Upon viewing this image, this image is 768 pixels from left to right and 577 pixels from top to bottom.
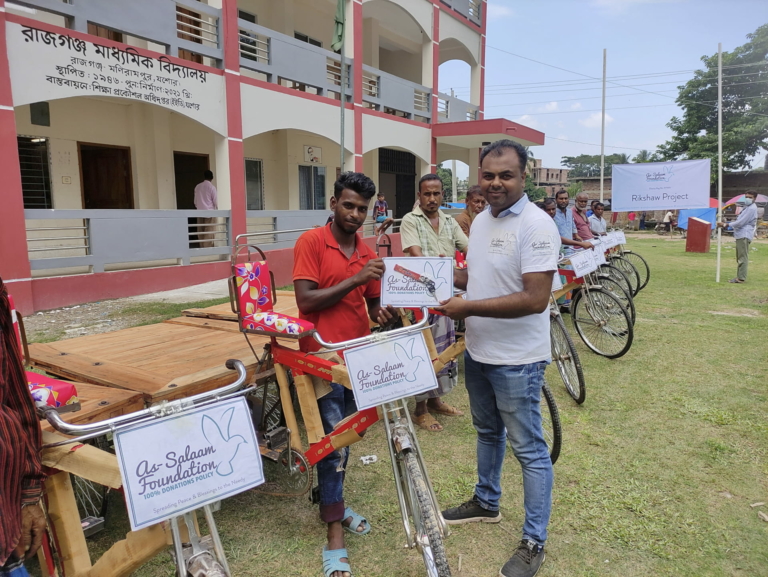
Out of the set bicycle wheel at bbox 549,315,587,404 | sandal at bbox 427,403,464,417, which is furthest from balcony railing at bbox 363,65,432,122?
sandal at bbox 427,403,464,417

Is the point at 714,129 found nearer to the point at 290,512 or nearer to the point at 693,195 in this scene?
the point at 693,195

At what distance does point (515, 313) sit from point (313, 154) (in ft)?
39.8

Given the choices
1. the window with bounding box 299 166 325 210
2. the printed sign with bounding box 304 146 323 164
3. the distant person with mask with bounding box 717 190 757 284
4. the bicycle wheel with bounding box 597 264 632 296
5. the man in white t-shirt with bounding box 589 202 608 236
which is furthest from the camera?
the window with bounding box 299 166 325 210

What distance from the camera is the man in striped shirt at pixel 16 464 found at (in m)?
1.36

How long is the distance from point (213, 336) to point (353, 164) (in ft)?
29.1

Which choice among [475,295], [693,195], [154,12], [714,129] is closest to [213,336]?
[475,295]

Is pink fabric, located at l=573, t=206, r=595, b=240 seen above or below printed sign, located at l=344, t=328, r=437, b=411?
above

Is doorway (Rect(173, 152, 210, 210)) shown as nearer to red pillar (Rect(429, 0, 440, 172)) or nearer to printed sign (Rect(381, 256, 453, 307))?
red pillar (Rect(429, 0, 440, 172))

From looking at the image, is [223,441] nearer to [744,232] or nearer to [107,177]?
[107,177]

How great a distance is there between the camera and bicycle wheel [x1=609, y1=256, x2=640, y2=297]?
8.17 meters

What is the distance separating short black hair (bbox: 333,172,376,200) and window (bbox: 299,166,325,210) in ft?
36.4

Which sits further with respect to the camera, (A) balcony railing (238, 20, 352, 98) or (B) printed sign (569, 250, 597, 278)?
(A) balcony railing (238, 20, 352, 98)

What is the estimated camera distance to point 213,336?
362cm

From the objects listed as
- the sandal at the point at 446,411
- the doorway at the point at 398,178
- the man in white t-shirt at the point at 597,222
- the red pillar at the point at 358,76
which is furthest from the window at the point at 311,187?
the sandal at the point at 446,411
